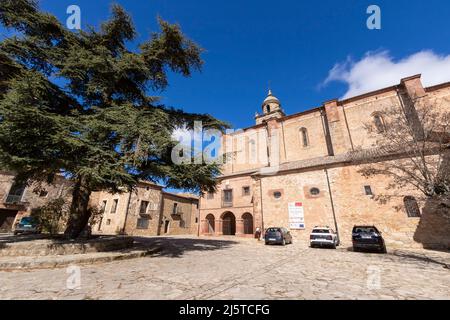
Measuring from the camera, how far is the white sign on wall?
58.3 ft

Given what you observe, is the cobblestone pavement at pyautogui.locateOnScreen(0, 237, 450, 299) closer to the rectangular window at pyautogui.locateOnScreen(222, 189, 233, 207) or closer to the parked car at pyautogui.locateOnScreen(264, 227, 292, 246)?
the parked car at pyautogui.locateOnScreen(264, 227, 292, 246)

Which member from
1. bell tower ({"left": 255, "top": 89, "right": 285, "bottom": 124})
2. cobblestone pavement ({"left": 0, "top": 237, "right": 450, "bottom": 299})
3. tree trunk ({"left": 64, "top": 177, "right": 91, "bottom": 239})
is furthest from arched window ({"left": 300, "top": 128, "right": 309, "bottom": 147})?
tree trunk ({"left": 64, "top": 177, "right": 91, "bottom": 239})

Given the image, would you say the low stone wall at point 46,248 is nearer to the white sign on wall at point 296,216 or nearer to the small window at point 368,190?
the white sign on wall at point 296,216

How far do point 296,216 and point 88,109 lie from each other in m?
17.1

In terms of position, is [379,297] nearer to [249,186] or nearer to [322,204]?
[322,204]

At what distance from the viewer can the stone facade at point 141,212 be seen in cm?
2525

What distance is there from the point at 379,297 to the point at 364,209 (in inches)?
531

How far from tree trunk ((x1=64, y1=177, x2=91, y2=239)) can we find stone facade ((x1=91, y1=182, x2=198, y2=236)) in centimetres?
1335

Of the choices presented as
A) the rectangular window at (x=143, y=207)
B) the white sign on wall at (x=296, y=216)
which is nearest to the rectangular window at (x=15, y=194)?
the rectangular window at (x=143, y=207)

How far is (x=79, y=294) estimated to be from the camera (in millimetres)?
4344

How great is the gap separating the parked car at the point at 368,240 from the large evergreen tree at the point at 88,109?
9.22 m

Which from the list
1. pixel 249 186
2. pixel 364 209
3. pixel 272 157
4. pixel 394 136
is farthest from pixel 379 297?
pixel 272 157
